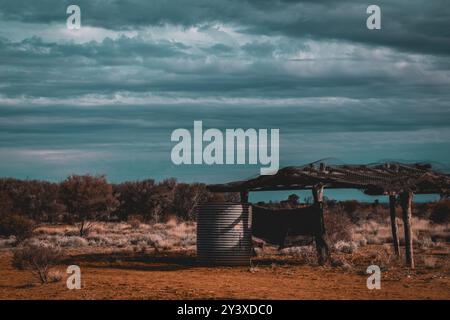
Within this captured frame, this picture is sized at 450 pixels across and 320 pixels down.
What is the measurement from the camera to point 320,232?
921 inches

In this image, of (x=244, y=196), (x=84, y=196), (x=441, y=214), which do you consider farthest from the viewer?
(x=441, y=214)

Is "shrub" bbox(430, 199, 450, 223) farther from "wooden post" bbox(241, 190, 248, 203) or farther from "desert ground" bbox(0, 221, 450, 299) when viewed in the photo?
"wooden post" bbox(241, 190, 248, 203)

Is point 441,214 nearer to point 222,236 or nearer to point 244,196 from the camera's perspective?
point 244,196

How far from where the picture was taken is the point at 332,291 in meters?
16.8

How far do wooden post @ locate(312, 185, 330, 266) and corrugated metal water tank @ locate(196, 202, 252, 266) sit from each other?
2260 mm

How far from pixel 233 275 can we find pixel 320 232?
4.21 m

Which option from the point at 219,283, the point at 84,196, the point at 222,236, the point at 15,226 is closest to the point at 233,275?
the point at 219,283

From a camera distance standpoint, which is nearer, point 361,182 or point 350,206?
point 361,182

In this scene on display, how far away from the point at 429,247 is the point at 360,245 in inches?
115

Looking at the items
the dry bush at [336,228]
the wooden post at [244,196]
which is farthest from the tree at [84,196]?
the wooden post at [244,196]

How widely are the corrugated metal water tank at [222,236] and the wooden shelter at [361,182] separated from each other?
74.4 inches

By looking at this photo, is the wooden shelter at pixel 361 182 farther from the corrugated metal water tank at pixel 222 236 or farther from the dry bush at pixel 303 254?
the corrugated metal water tank at pixel 222 236

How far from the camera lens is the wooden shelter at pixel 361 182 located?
22.7m
